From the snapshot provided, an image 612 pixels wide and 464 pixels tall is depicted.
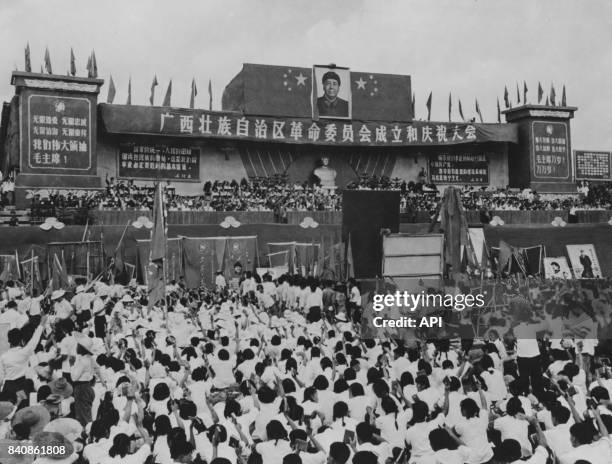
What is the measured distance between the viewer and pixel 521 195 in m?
35.6

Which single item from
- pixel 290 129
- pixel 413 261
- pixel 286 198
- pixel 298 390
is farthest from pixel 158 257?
pixel 290 129

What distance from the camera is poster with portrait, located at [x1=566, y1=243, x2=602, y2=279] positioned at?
29141 millimetres

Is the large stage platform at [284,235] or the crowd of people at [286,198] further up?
the crowd of people at [286,198]

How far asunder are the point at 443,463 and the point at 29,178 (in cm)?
2577

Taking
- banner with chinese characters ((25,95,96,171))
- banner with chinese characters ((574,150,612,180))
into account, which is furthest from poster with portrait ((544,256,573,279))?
banner with chinese characters ((574,150,612,180))

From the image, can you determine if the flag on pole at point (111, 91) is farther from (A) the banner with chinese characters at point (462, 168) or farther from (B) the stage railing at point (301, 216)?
(A) the banner with chinese characters at point (462, 168)

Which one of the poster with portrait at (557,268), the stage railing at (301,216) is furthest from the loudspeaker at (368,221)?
the poster with portrait at (557,268)

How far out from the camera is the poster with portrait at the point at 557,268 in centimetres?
2806

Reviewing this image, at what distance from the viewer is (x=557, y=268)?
2852cm

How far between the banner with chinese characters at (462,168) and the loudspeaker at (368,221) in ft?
69.7

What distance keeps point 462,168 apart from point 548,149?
462 cm

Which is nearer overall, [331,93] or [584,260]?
[584,260]

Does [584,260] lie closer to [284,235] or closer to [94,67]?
[284,235]

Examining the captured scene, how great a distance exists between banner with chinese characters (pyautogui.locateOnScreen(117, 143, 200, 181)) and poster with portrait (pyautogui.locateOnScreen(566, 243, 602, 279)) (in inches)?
678
